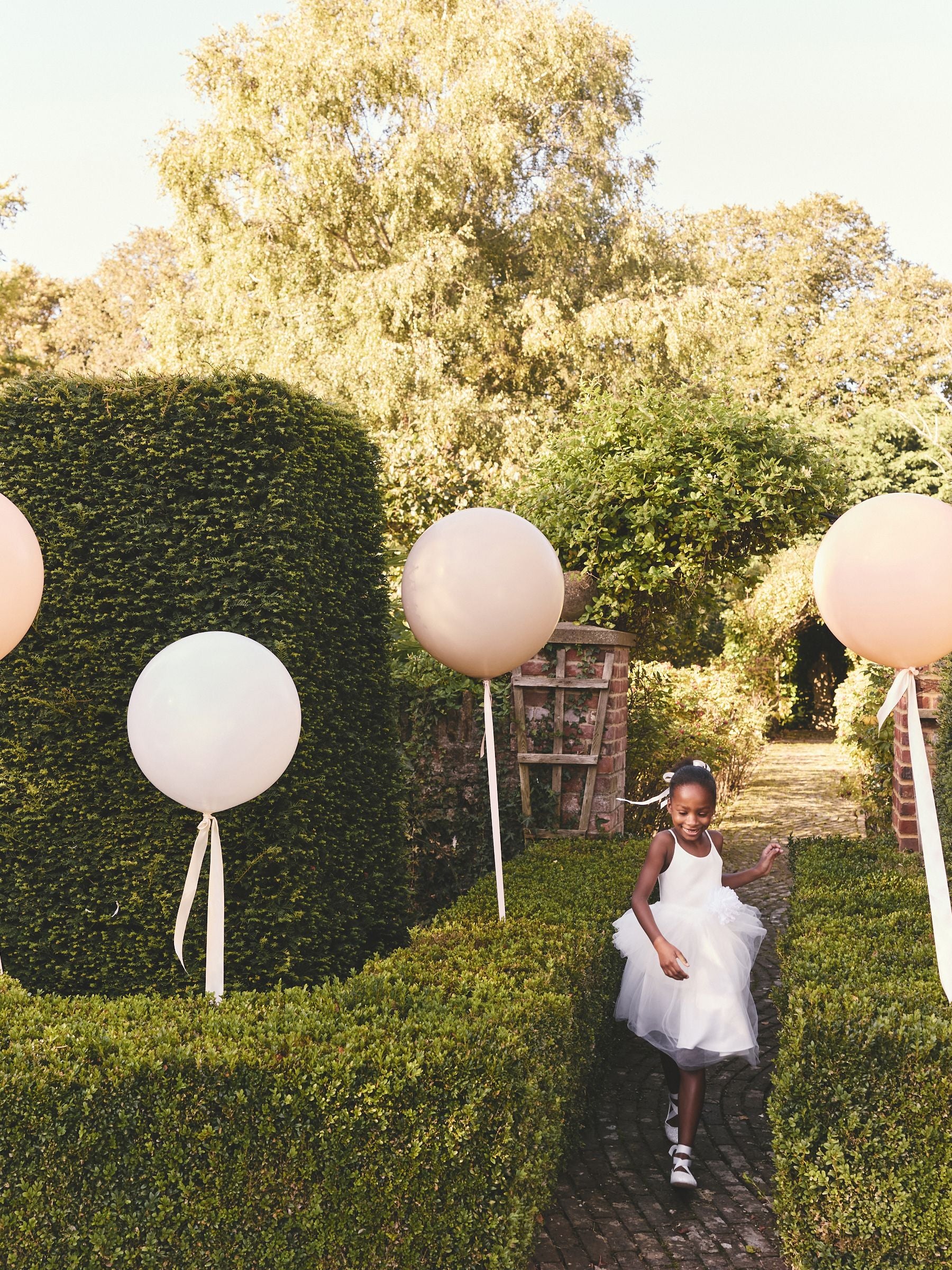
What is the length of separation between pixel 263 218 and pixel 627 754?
491 inches

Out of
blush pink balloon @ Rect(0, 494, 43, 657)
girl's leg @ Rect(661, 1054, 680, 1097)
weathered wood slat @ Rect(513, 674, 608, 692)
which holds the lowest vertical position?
girl's leg @ Rect(661, 1054, 680, 1097)

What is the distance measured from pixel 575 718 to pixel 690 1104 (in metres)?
3.34

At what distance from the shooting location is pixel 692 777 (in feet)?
13.0

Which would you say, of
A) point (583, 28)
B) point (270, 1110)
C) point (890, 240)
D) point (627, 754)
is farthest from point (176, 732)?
point (890, 240)

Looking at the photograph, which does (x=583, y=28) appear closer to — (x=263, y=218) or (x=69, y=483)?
(x=263, y=218)

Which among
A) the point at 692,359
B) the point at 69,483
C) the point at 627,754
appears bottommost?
the point at 627,754

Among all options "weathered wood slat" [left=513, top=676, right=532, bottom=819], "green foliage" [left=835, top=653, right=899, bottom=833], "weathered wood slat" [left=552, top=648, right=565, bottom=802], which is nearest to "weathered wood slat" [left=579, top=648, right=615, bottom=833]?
"weathered wood slat" [left=552, top=648, right=565, bottom=802]

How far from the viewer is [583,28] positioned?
1703cm

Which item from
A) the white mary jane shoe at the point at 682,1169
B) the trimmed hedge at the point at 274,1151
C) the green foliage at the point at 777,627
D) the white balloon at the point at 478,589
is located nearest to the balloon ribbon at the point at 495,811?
the white balloon at the point at 478,589

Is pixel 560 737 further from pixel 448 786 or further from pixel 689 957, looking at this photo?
pixel 689 957

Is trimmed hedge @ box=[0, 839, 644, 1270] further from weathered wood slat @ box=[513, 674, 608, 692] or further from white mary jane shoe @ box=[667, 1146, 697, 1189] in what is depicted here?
weathered wood slat @ box=[513, 674, 608, 692]

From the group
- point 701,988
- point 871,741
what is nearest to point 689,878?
point 701,988

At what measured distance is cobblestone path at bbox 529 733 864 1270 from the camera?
10.7 ft

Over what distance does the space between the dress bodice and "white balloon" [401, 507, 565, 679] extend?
3.54ft
